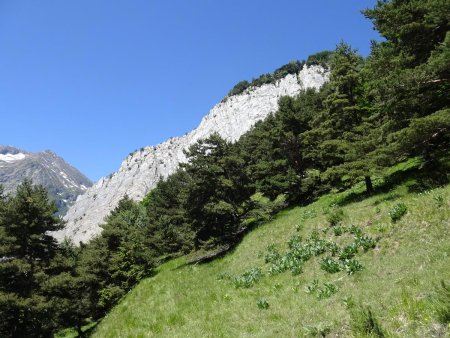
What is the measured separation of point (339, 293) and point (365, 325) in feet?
12.2

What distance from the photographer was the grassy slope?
7910 mm

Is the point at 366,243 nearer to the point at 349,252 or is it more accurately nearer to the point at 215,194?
the point at 349,252

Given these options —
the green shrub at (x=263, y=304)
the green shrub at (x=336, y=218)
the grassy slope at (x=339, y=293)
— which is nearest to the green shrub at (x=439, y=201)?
the grassy slope at (x=339, y=293)

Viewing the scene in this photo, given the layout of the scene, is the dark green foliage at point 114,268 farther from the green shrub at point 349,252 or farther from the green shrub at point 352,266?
the green shrub at point 352,266

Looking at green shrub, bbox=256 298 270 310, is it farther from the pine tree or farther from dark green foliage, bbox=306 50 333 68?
dark green foliage, bbox=306 50 333 68

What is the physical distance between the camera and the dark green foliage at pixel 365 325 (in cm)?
705

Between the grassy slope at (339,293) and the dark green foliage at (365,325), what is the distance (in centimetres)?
20

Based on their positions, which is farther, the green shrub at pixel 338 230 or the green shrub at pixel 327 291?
the green shrub at pixel 338 230

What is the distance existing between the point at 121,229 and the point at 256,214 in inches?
838

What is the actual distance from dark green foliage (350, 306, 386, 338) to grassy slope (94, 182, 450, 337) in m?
0.20

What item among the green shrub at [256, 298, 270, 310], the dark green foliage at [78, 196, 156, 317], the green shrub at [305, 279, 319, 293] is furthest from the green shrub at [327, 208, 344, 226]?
the dark green foliage at [78, 196, 156, 317]

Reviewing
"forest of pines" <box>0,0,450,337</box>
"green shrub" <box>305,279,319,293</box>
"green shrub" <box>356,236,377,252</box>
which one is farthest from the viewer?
"forest of pines" <box>0,0,450,337</box>

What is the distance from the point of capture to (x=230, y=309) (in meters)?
13.1

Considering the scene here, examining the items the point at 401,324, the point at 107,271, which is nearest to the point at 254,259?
the point at 401,324
